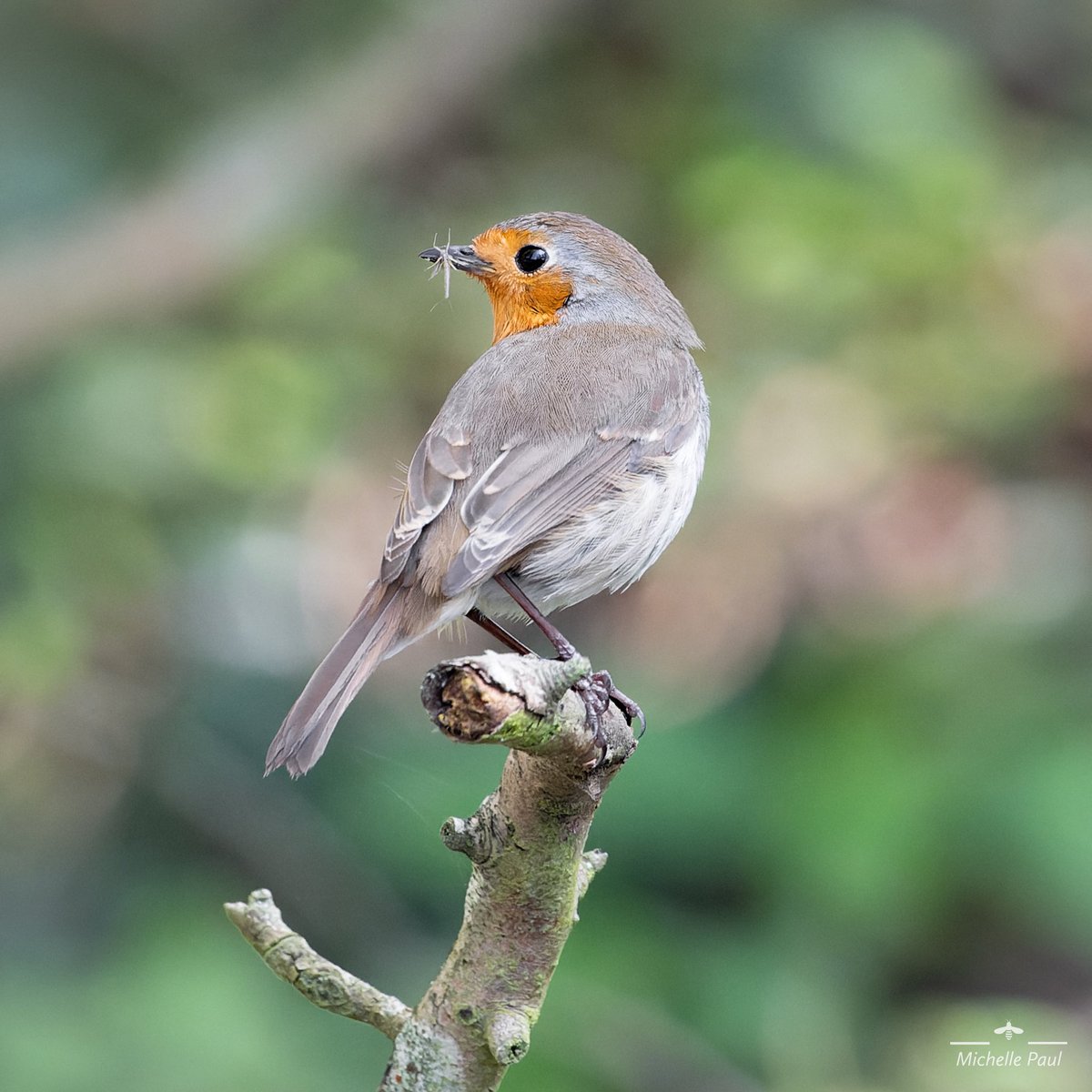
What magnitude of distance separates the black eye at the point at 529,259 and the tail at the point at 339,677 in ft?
3.71

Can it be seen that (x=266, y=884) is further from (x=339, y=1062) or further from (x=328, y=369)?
(x=328, y=369)

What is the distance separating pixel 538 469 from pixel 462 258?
0.89 m

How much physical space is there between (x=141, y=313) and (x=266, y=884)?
2081 millimetres

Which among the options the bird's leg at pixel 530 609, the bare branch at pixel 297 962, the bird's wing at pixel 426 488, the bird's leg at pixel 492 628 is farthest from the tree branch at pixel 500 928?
the bird's leg at pixel 492 628

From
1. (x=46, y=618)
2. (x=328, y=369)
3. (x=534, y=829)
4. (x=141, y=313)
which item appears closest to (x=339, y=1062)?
(x=46, y=618)

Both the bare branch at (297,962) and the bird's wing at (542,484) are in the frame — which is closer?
the bare branch at (297,962)

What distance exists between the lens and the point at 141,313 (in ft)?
17.9

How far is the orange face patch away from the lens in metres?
3.87

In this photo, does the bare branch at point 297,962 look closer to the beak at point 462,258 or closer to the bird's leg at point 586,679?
the bird's leg at point 586,679

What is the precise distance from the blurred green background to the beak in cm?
129

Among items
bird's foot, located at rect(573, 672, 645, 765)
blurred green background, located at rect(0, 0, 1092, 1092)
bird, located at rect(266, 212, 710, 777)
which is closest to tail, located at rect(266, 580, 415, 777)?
bird, located at rect(266, 212, 710, 777)

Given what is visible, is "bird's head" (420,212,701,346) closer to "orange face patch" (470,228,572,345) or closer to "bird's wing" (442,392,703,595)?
"orange face patch" (470,228,572,345)

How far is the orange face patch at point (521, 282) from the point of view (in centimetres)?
387

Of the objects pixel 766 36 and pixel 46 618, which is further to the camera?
pixel 766 36
